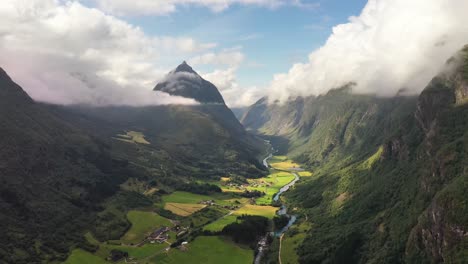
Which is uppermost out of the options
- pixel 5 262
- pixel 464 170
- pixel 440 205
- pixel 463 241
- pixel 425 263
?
pixel 464 170

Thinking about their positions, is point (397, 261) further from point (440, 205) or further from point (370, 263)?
point (440, 205)

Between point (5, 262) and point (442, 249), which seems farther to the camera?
point (5, 262)

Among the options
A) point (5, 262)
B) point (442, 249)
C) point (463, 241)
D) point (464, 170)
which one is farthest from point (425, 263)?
point (5, 262)

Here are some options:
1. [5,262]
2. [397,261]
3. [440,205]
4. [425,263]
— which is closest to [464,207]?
[440,205]

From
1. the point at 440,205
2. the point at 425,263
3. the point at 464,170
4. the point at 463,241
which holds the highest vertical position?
the point at 464,170

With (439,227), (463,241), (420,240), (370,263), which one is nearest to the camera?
(463,241)

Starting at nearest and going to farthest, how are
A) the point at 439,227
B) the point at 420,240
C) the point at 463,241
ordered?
the point at 463,241
the point at 439,227
the point at 420,240

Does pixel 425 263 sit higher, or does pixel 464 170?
pixel 464 170

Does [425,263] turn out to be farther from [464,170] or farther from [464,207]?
[464,170]

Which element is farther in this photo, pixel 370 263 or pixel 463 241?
pixel 370 263
